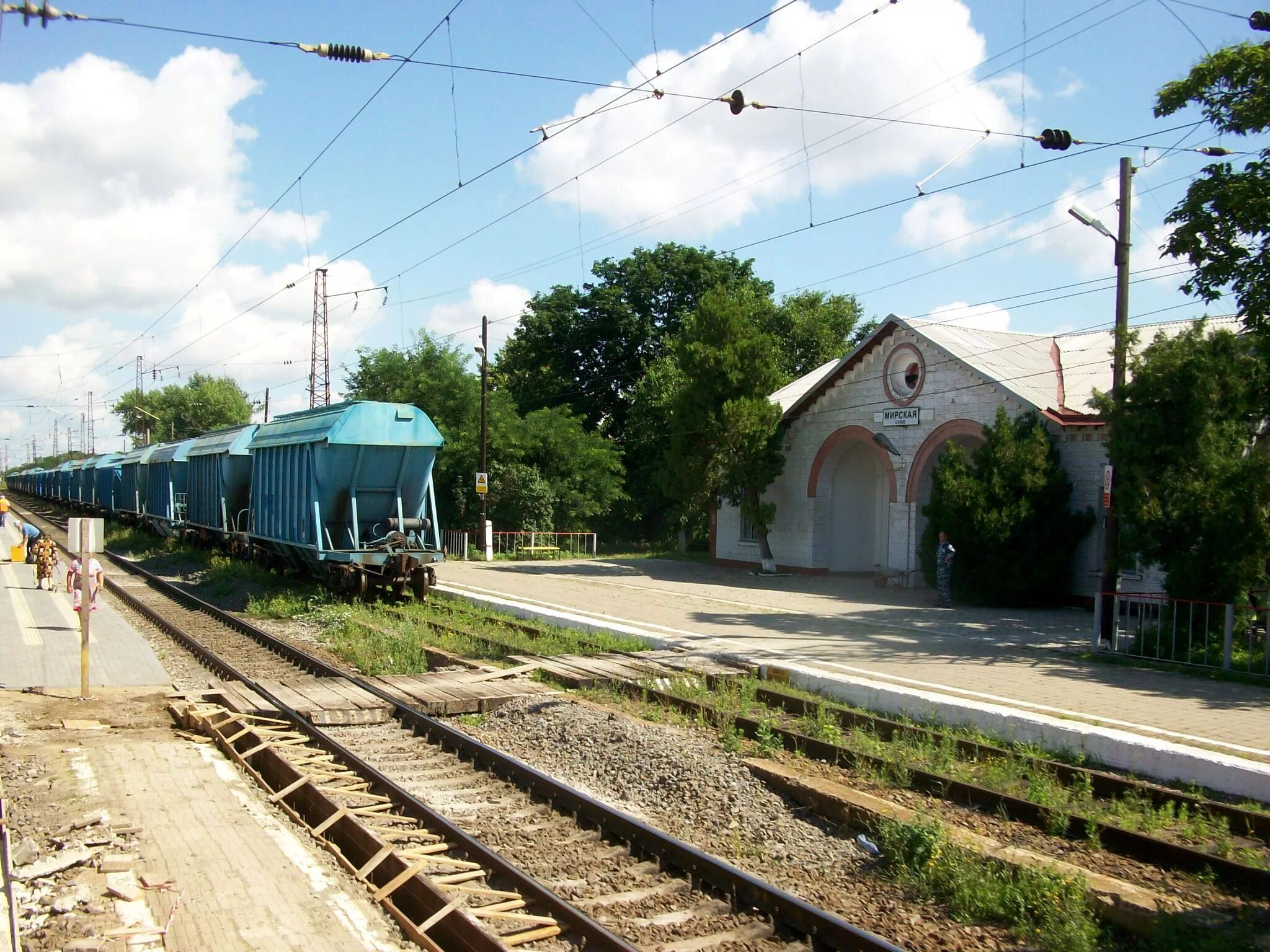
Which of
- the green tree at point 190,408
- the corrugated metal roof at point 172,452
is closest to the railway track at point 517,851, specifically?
the corrugated metal roof at point 172,452

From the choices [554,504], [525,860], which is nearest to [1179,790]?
[525,860]

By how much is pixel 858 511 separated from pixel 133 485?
27684 mm

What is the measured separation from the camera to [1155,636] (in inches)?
543

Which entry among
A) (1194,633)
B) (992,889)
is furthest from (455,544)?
(992,889)

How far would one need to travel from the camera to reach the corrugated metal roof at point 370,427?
17125 millimetres

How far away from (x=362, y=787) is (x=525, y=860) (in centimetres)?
202

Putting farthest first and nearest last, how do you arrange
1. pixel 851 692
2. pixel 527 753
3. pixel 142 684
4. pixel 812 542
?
pixel 812 542, pixel 142 684, pixel 851 692, pixel 527 753

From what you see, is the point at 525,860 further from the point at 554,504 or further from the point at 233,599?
the point at 554,504

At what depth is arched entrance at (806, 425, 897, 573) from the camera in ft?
87.8

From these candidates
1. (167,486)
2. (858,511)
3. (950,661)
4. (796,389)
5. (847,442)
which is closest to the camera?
(950,661)

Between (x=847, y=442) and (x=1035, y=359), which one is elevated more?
(x=1035, y=359)

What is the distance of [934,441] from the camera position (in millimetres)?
22875

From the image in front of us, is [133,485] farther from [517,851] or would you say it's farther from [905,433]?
[517,851]

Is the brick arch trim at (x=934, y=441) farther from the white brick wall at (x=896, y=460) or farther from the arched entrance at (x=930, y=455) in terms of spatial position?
the white brick wall at (x=896, y=460)
